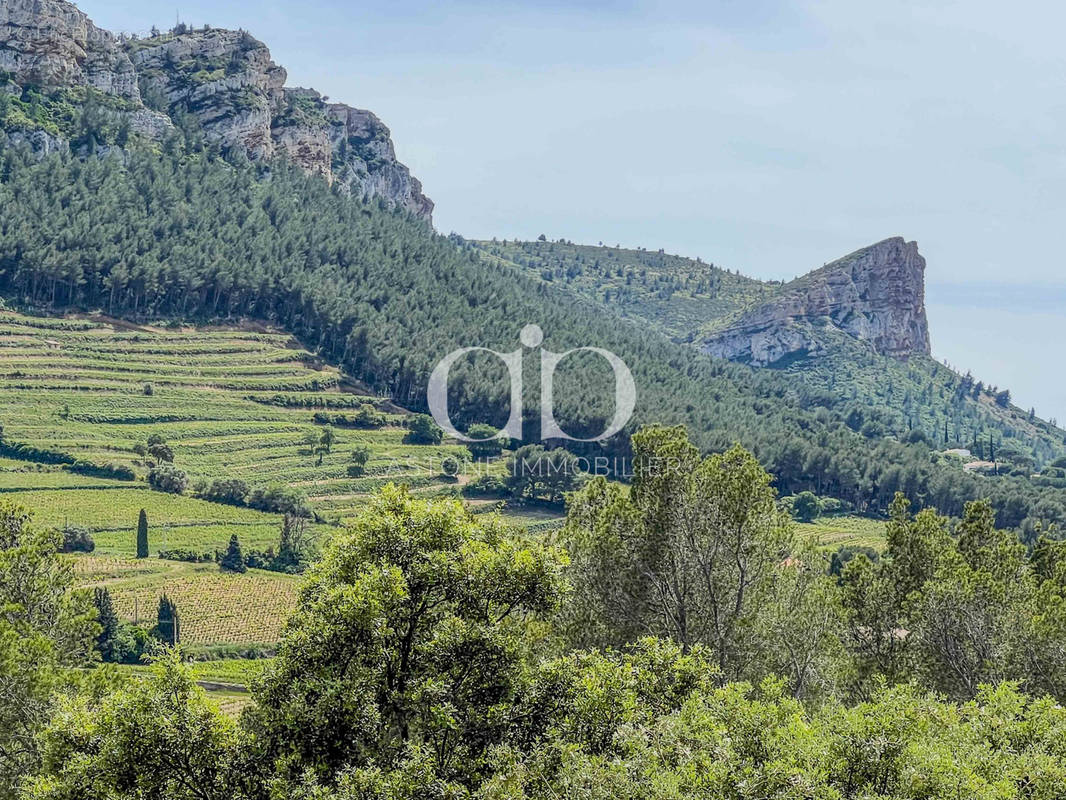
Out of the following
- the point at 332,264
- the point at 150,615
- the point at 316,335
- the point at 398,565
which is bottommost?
the point at 150,615

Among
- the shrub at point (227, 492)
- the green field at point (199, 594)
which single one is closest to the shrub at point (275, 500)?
the shrub at point (227, 492)

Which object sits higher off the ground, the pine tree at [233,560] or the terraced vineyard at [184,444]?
the terraced vineyard at [184,444]

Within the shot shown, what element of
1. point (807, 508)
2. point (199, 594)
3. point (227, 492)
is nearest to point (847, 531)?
point (807, 508)

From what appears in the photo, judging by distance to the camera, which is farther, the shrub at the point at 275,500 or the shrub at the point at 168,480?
the shrub at the point at 275,500

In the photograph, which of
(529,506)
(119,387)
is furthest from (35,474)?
(529,506)

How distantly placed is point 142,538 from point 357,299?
249 ft

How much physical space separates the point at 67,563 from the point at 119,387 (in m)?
75.6

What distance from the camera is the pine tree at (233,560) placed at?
71.4 m

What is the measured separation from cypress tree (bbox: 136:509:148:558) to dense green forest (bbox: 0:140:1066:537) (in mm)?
52166

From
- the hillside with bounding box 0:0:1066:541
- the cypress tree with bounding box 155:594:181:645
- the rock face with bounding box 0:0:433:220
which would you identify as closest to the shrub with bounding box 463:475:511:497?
the hillside with bounding box 0:0:1066:541

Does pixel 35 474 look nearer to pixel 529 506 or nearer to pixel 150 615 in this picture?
pixel 150 615

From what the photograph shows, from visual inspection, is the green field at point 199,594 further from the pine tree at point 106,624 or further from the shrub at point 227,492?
the shrub at point 227,492

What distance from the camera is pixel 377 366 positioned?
12425 cm

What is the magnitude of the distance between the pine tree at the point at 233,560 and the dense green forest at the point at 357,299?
49.2m
